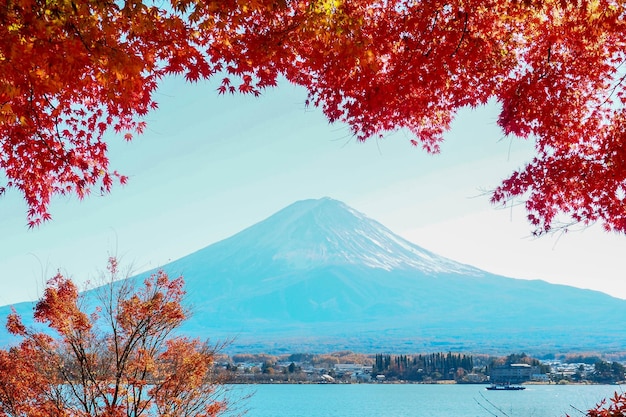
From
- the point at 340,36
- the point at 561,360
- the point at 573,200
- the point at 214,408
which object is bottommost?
the point at 561,360

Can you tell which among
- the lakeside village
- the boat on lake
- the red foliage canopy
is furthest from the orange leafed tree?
the boat on lake

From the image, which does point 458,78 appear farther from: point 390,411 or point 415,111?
point 390,411

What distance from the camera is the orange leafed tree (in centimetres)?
775

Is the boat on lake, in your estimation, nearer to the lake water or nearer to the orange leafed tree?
the lake water

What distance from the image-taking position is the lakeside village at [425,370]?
87.3 meters

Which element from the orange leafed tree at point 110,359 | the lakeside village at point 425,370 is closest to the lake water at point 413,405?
the lakeside village at point 425,370

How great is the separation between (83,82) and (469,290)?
203946 mm

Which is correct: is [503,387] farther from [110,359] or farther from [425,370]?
[110,359]

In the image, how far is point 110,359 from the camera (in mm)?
8031

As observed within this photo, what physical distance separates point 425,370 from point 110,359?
88.5 meters

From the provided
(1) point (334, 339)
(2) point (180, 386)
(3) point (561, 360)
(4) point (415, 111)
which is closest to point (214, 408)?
(2) point (180, 386)

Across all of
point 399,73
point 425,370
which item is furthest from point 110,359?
point 425,370

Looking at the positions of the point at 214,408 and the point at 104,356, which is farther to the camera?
the point at 214,408

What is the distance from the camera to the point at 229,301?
197375 mm
